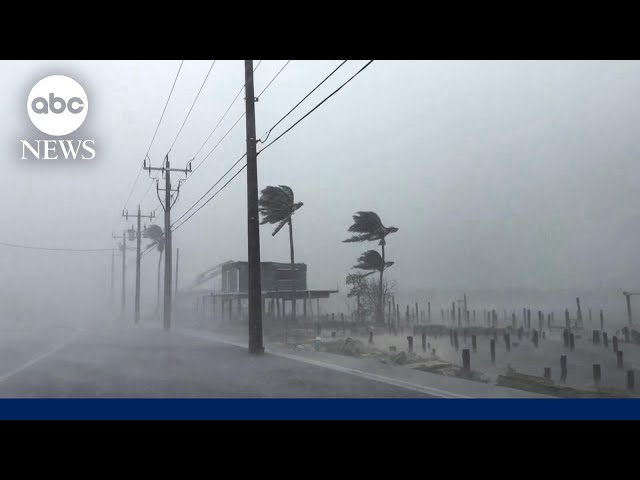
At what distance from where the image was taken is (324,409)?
755 cm

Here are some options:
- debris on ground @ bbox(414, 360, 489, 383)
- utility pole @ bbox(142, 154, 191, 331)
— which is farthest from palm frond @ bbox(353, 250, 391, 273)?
debris on ground @ bbox(414, 360, 489, 383)

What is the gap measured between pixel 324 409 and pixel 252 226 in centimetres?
941

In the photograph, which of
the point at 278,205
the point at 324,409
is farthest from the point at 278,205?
the point at 324,409

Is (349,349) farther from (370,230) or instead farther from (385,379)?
(370,230)

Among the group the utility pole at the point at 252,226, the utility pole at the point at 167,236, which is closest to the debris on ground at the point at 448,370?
the utility pole at the point at 252,226

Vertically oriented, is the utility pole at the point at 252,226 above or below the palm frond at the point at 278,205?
below

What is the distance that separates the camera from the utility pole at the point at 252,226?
15.9m

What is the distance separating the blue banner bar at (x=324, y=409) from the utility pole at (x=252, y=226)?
25.9 ft

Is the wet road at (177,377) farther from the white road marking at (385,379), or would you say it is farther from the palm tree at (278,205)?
the palm tree at (278,205)
